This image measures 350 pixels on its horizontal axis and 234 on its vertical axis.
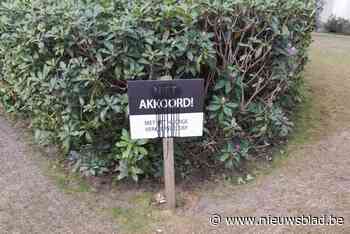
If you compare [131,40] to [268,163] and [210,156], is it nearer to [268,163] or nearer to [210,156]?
[210,156]

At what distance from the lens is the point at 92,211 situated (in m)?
2.66

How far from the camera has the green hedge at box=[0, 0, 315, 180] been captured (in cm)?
267

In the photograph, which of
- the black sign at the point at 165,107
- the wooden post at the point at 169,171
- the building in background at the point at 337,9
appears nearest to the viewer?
the black sign at the point at 165,107

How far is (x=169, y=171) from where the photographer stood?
256 cm

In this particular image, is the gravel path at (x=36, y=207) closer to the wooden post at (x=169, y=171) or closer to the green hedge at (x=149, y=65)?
the green hedge at (x=149, y=65)

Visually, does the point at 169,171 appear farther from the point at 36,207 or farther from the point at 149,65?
the point at 36,207

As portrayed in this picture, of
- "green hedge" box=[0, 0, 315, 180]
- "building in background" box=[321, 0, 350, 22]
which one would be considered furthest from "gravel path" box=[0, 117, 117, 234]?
"building in background" box=[321, 0, 350, 22]

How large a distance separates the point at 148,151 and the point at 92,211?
0.59m

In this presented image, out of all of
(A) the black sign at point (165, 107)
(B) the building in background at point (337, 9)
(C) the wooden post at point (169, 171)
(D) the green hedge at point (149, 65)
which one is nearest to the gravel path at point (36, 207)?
(D) the green hedge at point (149, 65)

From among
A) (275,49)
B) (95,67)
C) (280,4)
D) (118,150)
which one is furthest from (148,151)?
(280,4)

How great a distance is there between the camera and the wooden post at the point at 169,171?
2.48 m

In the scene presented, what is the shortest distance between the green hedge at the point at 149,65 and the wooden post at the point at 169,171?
0.24 m

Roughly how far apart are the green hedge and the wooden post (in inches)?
9.4

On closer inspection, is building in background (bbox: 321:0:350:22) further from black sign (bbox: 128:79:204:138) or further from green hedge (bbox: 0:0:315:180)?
black sign (bbox: 128:79:204:138)
